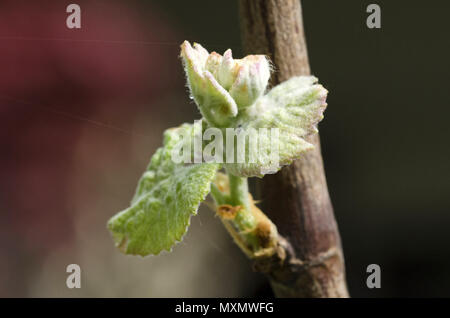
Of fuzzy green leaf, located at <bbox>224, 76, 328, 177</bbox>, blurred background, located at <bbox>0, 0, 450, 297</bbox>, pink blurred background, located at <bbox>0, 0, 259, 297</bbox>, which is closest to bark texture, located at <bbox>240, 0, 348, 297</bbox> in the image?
fuzzy green leaf, located at <bbox>224, 76, 328, 177</bbox>

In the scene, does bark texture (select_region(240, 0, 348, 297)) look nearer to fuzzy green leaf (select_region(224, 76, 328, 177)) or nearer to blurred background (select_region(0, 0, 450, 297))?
fuzzy green leaf (select_region(224, 76, 328, 177))

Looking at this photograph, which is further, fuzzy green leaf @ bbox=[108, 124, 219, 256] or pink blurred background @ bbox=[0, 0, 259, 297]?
pink blurred background @ bbox=[0, 0, 259, 297]

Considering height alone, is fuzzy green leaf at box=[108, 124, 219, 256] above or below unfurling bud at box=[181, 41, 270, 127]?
below

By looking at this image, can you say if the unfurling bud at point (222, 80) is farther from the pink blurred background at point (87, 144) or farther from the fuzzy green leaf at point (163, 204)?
the pink blurred background at point (87, 144)

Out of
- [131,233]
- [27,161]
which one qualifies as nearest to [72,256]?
[27,161]

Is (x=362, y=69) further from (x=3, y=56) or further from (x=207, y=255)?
(x=3, y=56)

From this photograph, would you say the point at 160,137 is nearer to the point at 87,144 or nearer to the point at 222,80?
the point at 87,144

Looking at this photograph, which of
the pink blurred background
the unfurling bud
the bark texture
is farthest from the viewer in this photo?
the pink blurred background

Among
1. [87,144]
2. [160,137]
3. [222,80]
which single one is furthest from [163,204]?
[160,137]
